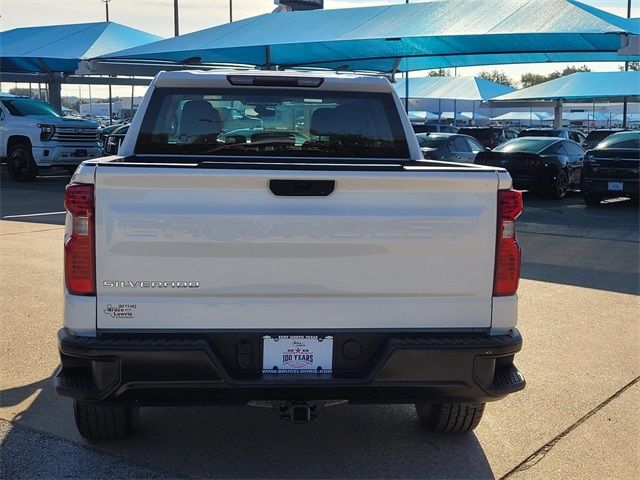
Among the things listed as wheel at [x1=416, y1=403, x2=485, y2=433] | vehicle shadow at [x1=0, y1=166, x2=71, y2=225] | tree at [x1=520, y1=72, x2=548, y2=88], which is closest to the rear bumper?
wheel at [x1=416, y1=403, x2=485, y2=433]

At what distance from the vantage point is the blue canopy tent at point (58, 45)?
25.5 meters

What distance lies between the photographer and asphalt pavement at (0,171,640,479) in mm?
3859

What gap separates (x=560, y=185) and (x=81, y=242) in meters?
15.6

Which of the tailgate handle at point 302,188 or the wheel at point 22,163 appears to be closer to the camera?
the tailgate handle at point 302,188

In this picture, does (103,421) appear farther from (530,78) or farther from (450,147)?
(530,78)

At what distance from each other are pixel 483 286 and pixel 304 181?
3.06ft

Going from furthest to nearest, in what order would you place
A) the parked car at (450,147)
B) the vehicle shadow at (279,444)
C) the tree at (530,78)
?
the tree at (530,78) < the parked car at (450,147) < the vehicle shadow at (279,444)

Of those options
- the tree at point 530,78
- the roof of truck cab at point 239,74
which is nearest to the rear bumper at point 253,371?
the roof of truck cab at point 239,74

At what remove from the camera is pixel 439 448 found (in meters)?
4.13

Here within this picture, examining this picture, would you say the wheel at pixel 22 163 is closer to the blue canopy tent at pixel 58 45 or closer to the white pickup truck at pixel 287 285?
the blue canopy tent at pixel 58 45

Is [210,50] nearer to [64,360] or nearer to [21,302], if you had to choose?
→ [21,302]

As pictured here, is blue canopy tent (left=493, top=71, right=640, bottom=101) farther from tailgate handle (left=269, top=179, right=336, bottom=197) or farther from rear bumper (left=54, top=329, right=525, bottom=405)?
tailgate handle (left=269, top=179, right=336, bottom=197)

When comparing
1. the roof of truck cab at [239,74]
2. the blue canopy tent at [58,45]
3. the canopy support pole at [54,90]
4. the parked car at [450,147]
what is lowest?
the parked car at [450,147]

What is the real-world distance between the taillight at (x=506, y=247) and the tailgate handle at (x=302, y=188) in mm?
777
